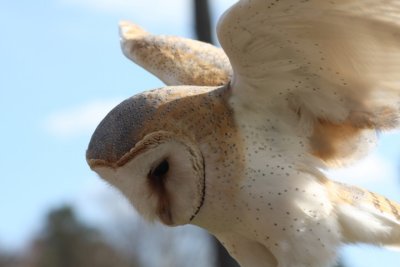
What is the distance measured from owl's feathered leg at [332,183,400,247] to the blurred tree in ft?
76.0

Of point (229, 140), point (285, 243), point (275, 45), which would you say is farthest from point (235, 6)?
point (285, 243)

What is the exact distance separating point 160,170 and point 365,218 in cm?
61

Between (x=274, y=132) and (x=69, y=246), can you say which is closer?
(x=274, y=132)

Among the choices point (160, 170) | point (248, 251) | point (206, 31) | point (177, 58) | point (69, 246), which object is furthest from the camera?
point (69, 246)

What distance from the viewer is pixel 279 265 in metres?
3.28

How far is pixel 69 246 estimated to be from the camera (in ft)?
91.0

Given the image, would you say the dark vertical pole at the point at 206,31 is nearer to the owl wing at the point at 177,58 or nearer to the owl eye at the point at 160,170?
the owl wing at the point at 177,58

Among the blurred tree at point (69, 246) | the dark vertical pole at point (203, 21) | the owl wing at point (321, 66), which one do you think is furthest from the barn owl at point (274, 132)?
the blurred tree at point (69, 246)

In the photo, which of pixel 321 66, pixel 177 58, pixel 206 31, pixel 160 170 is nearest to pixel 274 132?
pixel 321 66

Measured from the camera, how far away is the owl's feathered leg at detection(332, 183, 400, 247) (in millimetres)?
3330

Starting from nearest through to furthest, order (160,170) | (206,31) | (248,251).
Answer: (160,170), (248,251), (206,31)

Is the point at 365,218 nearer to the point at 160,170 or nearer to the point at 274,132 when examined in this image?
the point at 274,132

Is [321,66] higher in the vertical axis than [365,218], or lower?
higher

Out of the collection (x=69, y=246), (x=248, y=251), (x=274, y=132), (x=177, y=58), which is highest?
(x=274, y=132)
